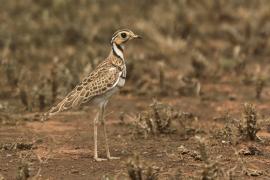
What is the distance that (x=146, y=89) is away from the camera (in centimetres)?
1097

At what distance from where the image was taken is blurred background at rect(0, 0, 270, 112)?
35.1 feet

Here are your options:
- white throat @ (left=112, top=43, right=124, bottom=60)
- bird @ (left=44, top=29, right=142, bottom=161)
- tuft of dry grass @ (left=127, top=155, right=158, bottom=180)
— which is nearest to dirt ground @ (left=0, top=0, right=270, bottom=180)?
tuft of dry grass @ (left=127, top=155, right=158, bottom=180)

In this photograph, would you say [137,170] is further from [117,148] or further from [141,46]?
[141,46]

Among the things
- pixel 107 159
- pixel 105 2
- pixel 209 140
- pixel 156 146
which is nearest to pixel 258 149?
pixel 209 140

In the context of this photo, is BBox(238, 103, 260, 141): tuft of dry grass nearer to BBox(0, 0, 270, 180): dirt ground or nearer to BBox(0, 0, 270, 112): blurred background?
BBox(0, 0, 270, 180): dirt ground

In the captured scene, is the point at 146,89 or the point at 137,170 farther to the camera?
the point at 146,89

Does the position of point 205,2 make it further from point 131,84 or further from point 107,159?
point 107,159

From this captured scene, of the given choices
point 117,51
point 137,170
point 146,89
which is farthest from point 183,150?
point 146,89

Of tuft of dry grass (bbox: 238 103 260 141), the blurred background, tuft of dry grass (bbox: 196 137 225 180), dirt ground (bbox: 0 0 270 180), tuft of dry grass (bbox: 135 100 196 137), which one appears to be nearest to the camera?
tuft of dry grass (bbox: 196 137 225 180)

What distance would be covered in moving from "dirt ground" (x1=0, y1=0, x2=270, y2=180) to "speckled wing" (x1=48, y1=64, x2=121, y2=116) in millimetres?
559

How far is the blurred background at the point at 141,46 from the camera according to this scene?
35.1 feet

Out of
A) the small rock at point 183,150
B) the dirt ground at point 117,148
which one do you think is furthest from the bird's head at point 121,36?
the small rock at point 183,150

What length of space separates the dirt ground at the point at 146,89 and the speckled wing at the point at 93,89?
0.56m

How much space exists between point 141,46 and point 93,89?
248 inches
